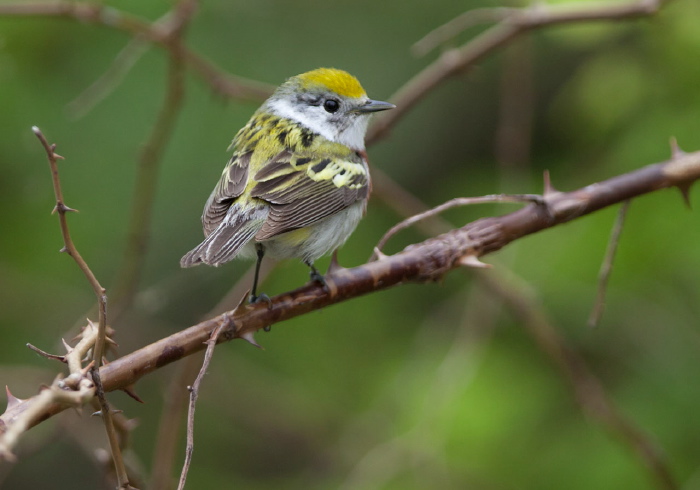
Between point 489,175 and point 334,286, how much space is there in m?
2.88

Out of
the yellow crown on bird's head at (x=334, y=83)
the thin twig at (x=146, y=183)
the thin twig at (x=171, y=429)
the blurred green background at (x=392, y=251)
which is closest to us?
the thin twig at (x=171, y=429)

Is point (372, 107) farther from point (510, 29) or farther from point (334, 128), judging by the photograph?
point (510, 29)

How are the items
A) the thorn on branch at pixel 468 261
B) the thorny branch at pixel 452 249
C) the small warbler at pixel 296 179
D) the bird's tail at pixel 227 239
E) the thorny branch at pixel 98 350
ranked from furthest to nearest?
the small warbler at pixel 296 179 → the bird's tail at pixel 227 239 → the thorn on branch at pixel 468 261 → the thorny branch at pixel 452 249 → the thorny branch at pixel 98 350

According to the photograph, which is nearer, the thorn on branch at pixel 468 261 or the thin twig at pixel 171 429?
the thorn on branch at pixel 468 261

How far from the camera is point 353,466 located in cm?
489

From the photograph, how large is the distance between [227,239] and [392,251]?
2765 mm

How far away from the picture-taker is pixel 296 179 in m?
4.00

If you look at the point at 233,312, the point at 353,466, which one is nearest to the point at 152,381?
the point at 353,466

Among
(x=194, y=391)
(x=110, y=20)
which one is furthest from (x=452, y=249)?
(x=110, y=20)

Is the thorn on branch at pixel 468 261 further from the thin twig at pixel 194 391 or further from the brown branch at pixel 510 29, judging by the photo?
the brown branch at pixel 510 29

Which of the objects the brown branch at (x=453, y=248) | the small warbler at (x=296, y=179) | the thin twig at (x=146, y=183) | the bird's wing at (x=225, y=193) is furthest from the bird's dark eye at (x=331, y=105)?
the brown branch at (x=453, y=248)

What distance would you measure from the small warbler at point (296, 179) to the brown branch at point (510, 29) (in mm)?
133

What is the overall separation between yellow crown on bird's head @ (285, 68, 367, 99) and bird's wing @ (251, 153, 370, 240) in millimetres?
390

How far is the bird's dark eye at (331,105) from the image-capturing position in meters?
4.58
